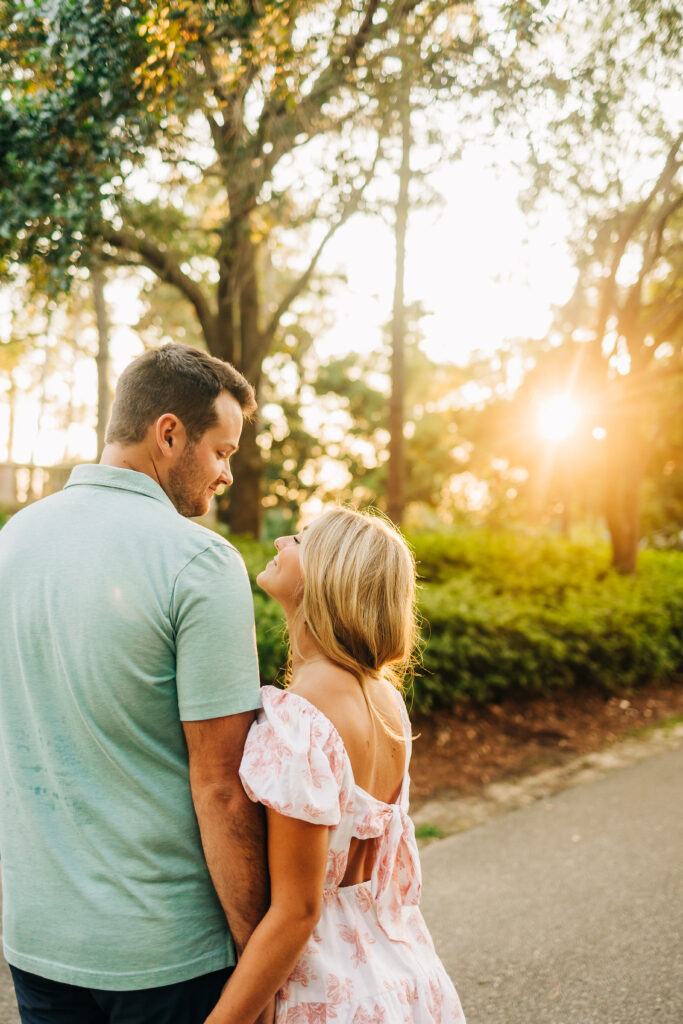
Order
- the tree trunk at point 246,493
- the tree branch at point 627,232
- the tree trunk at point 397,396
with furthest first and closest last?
the tree trunk at point 397,396 → the tree trunk at point 246,493 → the tree branch at point 627,232

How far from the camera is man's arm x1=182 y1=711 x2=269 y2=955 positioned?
5.08ft

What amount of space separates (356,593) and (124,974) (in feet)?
2.89

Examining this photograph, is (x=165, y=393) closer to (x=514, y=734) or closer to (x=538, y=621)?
(x=514, y=734)

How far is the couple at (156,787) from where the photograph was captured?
1.53 meters

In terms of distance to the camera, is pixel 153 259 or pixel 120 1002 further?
pixel 153 259

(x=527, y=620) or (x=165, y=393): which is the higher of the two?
(x=165, y=393)

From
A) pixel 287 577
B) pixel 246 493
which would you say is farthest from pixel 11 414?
pixel 287 577

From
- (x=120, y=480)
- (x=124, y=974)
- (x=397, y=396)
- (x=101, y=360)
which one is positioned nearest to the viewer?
(x=124, y=974)

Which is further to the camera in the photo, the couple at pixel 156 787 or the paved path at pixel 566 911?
the paved path at pixel 566 911

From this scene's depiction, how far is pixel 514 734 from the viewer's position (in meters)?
7.26

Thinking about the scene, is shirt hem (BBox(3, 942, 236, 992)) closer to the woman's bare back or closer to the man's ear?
the woman's bare back

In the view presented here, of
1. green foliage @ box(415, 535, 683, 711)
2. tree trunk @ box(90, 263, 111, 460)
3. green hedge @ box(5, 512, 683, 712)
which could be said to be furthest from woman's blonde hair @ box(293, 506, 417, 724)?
tree trunk @ box(90, 263, 111, 460)

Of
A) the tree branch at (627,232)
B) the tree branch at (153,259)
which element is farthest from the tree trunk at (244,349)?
the tree branch at (627,232)

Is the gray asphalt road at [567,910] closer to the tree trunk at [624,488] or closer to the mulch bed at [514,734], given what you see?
the mulch bed at [514,734]
